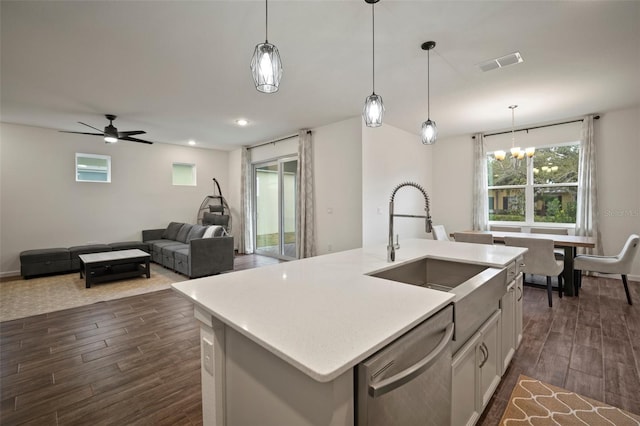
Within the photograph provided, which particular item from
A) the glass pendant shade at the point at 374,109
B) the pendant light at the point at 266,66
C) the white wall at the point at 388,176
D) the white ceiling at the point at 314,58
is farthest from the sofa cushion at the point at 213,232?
the pendant light at the point at 266,66

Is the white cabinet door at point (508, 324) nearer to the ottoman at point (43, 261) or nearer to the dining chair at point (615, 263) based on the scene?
the dining chair at point (615, 263)

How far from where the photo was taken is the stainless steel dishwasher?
0.78 meters

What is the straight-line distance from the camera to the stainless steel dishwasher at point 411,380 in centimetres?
78

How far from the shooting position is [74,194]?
5.80 m

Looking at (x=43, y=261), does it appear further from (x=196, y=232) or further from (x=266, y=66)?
(x=266, y=66)

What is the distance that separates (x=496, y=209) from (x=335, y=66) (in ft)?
16.1

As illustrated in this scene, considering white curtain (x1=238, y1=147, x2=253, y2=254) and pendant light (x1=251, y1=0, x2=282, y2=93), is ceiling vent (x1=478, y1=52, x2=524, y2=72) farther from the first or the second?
white curtain (x1=238, y1=147, x2=253, y2=254)

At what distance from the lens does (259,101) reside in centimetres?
412

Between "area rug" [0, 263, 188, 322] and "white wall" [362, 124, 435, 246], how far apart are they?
3.44m

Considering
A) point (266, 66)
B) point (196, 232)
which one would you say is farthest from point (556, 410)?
point (196, 232)

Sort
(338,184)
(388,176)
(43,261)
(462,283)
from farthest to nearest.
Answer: (388,176) → (338,184) → (43,261) → (462,283)

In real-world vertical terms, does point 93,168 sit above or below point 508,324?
above

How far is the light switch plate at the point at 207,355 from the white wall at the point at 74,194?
6465 mm

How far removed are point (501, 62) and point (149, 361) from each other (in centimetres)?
442
